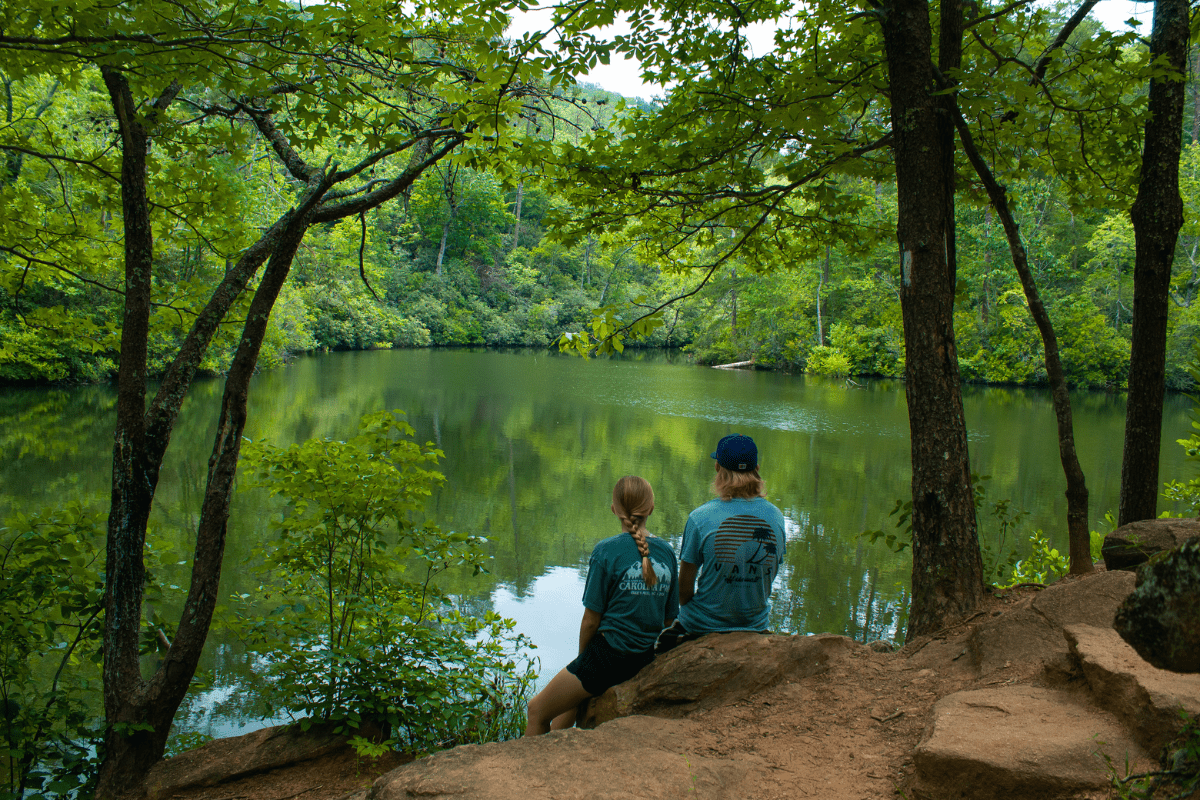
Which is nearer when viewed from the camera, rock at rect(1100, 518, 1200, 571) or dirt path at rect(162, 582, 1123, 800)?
dirt path at rect(162, 582, 1123, 800)

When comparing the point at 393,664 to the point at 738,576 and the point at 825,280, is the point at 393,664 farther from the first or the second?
the point at 825,280

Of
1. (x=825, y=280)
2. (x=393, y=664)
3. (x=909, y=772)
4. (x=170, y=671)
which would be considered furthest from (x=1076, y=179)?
(x=825, y=280)

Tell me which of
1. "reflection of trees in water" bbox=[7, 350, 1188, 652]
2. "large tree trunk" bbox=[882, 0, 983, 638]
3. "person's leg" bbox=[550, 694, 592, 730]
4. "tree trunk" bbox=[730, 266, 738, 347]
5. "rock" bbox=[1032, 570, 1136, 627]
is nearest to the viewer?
"rock" bbox=[1032, 570, 1136, 627]

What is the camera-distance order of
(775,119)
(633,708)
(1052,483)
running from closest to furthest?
(633,708), (775,119), (1052,483)

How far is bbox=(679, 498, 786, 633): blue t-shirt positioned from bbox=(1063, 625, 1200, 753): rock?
1129 mm

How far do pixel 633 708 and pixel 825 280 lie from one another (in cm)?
3468

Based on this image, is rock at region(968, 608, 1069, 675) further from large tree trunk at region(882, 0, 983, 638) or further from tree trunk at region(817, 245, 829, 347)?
tree trunk at region(817, 245, 829, 347)

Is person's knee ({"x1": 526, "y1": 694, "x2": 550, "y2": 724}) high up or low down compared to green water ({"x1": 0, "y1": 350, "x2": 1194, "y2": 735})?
up

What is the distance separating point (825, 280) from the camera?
35188 mm

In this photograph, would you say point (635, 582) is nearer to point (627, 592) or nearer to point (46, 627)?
point (627, 592)

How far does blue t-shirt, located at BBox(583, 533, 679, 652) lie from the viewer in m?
2.98

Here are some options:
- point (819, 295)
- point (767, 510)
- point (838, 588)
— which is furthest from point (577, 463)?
point (819, 295)

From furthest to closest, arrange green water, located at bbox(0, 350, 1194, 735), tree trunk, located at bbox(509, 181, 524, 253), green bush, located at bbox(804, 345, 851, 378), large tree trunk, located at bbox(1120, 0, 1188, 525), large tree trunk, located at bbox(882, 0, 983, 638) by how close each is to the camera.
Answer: tree trunk, located at bbox(509, 181, 524, 253), green bush, located at bbox(804, 345, 851, 378), green water, located at bbox(0, 350, 1194, 735), large tree trunk, located at bbox(1120, 0, 1188, 525), large tree trunk, located at bbox(882, 0, 983, 638)

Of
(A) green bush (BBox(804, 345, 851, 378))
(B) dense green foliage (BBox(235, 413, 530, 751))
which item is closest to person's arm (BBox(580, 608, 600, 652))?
A: (B) dense green foliage (BBox(235, 413, 530, 751))
